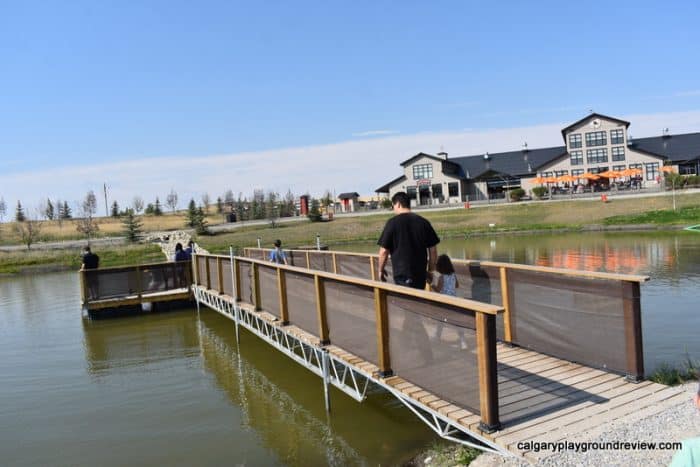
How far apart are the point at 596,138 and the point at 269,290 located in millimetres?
65344

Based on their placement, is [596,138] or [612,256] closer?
[612,256]

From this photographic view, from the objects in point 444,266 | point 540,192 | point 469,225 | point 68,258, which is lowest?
point 68,258

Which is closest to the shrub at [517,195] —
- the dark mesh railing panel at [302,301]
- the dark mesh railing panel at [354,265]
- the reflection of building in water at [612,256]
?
the reflection of building in water at [612,256]

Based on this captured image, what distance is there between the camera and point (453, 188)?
73375 mm

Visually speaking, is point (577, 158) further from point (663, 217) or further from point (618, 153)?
point (663, 217)

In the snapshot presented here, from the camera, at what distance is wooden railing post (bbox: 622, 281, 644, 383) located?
5.85 m

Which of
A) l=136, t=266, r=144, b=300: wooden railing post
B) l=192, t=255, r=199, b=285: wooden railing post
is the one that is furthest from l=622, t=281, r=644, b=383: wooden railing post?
l=136, t=266, r=144, b=300: wooden railing post

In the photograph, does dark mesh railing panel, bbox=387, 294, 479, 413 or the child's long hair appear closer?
dark mesh railing panel, bbox=387, 294, 479, 413

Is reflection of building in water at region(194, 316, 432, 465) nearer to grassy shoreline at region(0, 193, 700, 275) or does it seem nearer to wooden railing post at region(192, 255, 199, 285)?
wooden railing post at region(192, 255, 199, 285)

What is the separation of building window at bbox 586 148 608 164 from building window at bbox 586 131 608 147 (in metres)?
0.75

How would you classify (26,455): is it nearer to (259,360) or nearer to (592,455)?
(259,360)

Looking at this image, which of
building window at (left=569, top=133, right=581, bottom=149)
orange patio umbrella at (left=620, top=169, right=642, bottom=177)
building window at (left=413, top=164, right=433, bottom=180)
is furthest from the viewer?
building window at (left=413, top=164, right=433, bottom=180)

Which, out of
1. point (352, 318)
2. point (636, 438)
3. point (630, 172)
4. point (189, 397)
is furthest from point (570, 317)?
point (630, 172)

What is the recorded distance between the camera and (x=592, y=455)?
4418 millimetres
